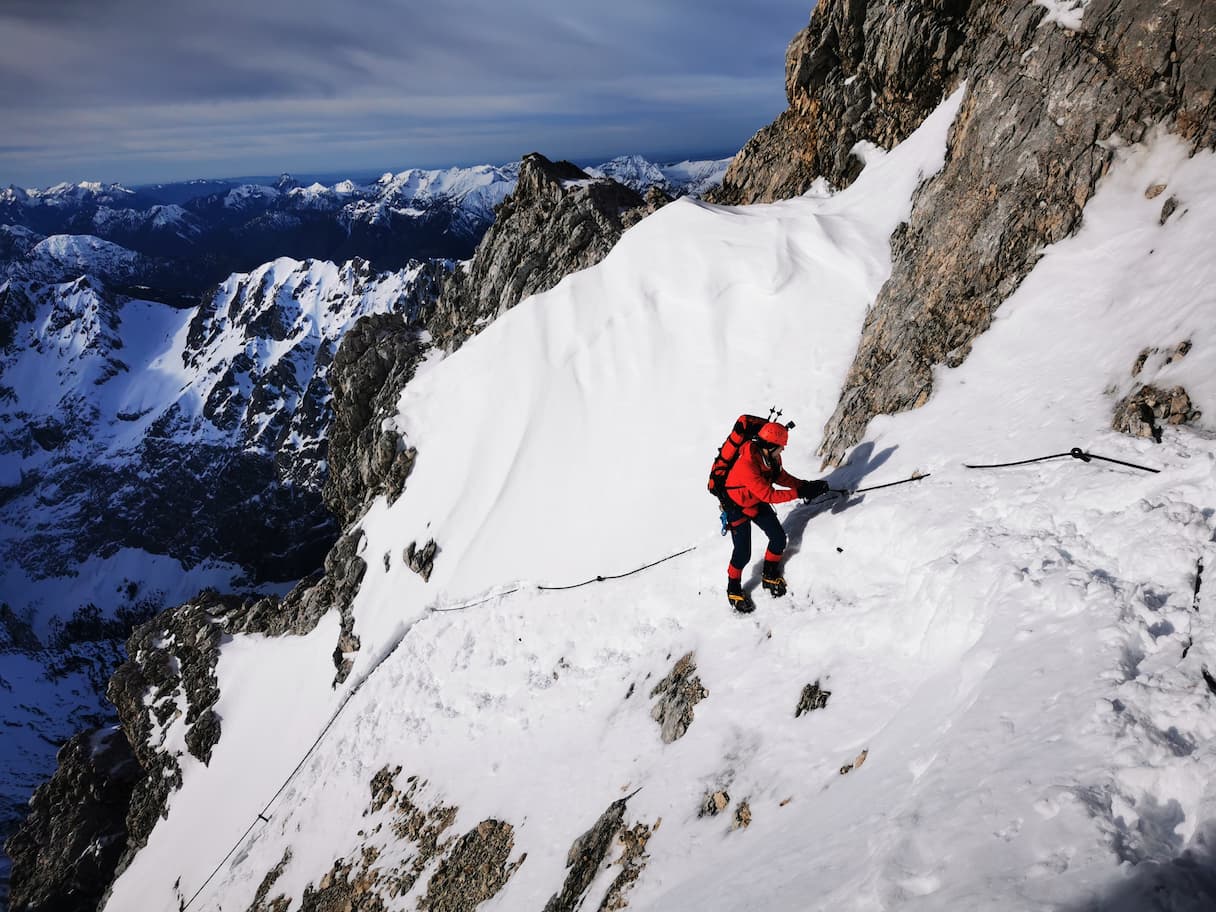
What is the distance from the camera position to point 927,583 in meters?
7.27

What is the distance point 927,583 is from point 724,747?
127 inches

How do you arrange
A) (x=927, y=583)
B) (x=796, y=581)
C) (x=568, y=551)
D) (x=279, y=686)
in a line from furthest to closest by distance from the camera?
1. (x=279, y=686)
2. (x=568, y=551)
3. (x=796, y=581)
4. (x=927, y=583)

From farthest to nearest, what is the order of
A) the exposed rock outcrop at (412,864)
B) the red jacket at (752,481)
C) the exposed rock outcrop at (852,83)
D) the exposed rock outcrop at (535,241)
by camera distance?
the exposed rock outcrop at (535,241), the exposed rock outcrop at (852,83), the exposed rock outcrop at (412,864), the red jacket at (752,481)

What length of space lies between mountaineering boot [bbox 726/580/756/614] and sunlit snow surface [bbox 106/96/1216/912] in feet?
0.98

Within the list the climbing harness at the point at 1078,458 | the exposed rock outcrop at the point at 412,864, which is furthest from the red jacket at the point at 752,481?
the exposed rock outcrop at the point at 412,864

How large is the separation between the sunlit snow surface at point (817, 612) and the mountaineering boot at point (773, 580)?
0.84 ft

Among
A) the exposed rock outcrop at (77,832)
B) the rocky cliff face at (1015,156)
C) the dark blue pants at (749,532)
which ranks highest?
the rocky cliff face at (1015,156)

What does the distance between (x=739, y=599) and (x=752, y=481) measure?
206 centimetres

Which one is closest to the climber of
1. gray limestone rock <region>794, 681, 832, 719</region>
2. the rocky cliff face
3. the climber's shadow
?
the climber's shadow

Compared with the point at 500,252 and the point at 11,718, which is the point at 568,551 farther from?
the point at 11,718

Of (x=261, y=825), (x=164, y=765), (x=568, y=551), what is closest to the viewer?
(x=568, y=551)

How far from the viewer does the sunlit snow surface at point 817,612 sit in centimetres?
419

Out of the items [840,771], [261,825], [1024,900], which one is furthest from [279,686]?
[1024,900]

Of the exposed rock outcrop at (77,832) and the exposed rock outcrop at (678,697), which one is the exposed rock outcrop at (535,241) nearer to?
the exposed rock outcrop at (678,697)
